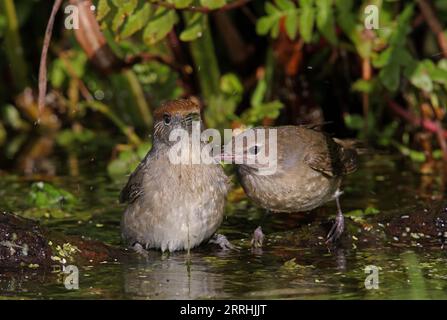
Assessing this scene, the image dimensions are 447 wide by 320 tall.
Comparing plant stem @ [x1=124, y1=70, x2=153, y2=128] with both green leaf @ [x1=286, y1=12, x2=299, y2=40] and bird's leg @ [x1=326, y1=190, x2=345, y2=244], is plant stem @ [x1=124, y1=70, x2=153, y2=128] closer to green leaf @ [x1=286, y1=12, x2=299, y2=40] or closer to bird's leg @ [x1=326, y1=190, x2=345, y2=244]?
green leaf @ [x1=286, y1=12, x2=299, y2=40]

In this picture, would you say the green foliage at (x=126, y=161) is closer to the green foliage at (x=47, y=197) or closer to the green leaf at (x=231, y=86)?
the green foliage at (x=47, y=197)

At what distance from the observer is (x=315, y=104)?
428 inches

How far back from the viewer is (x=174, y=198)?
705 cm

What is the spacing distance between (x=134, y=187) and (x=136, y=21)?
162 centimetres

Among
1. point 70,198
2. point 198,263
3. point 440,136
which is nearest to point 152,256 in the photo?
point 198,263

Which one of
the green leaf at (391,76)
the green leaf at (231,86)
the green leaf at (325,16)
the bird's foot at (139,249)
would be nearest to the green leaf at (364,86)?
the green leaf at (391,76)

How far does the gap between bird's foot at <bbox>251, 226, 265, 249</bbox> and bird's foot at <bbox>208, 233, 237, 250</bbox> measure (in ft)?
0.45

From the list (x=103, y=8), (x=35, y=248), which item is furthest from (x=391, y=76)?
(x=35, y=248)

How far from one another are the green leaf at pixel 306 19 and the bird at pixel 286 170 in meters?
1.11

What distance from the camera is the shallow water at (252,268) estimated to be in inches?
233

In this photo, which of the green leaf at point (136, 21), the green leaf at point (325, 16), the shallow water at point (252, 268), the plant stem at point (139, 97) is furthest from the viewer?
the plant stem at point (139, 97)

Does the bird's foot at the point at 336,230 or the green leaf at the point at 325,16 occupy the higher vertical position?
the green leaf at the point at 325,16

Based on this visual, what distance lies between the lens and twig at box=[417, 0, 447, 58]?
31.3 feet

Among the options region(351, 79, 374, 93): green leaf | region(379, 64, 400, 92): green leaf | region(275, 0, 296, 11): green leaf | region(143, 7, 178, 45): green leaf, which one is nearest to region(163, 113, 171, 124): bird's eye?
region(143, 7, 178, 45): green leaf
